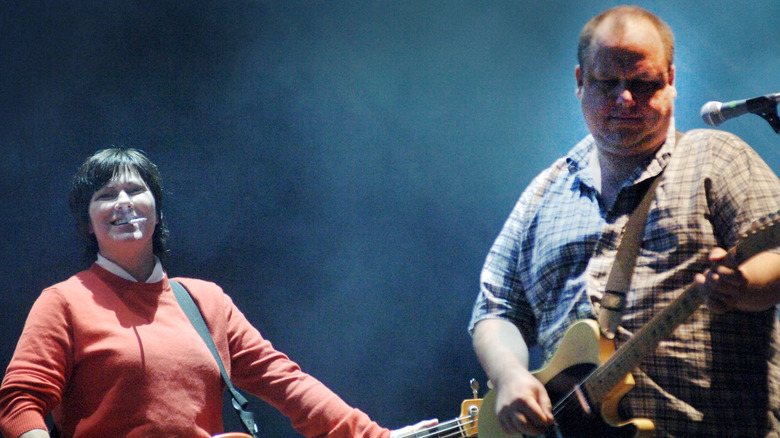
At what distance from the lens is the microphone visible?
1.40m

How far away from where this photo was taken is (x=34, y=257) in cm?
310

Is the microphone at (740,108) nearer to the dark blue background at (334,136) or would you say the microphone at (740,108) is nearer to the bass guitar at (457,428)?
the bass guitar at (457,428)

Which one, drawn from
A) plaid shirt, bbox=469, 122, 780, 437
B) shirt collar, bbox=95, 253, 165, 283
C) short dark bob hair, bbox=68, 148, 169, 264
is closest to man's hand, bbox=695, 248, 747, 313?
plaid shirt, bbox=469, 122, 780, 437

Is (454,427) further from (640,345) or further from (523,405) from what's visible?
(640,345)

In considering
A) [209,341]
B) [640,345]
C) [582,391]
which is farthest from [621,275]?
[209,341]

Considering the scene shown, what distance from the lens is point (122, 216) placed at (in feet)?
7.84

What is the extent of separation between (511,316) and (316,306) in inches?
71.0

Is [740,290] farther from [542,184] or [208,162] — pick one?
Result: [208,162]

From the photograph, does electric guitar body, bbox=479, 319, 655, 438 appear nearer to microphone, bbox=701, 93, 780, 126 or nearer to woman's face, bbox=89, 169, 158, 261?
microphone, bbox=701, 93, 780, 126

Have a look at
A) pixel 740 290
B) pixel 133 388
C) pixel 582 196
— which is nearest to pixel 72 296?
pixel 133 388

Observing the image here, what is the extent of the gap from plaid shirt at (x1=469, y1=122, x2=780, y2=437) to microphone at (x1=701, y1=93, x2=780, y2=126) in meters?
0.09

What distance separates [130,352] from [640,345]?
1.47 meters

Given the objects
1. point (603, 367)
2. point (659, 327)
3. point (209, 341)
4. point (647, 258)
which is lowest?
point (209, 341)

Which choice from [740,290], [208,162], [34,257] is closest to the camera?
[740,290]
